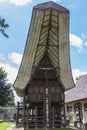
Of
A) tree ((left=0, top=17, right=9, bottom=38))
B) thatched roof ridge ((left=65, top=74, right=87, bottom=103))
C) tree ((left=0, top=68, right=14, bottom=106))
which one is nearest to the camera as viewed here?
tree ((left=0, top=17, right=9, bottom=38))

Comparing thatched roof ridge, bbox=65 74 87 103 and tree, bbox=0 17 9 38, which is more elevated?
tree, bbox=0 17 9 38

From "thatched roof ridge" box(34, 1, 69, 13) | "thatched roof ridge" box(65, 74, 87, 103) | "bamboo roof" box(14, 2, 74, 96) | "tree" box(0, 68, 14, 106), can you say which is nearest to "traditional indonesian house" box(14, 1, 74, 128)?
"bamboo roof" box(14, 2, 74, 96)

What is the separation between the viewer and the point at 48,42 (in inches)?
725

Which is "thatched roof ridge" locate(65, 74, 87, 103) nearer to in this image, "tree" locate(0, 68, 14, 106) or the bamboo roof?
the bamboo roof

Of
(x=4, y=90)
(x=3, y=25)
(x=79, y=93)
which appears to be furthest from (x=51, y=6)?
(x=4, y=90)

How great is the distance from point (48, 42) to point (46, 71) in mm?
2030

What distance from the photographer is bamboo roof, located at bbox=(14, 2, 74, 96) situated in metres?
15.2

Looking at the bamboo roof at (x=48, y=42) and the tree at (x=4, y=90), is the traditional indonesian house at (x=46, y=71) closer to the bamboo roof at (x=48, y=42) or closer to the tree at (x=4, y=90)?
the bamboo roof at (x=48, y=42)

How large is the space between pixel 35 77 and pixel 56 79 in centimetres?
152

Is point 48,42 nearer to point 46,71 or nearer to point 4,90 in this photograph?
point 46,71

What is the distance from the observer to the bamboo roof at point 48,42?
15.2 metres

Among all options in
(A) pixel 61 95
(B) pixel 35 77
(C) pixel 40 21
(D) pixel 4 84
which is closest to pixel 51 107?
(A) pixel 61 95

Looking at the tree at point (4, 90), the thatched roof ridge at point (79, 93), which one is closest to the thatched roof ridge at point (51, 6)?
the thatched roof ridge at point (79, 93)

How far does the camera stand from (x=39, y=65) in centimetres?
1877
